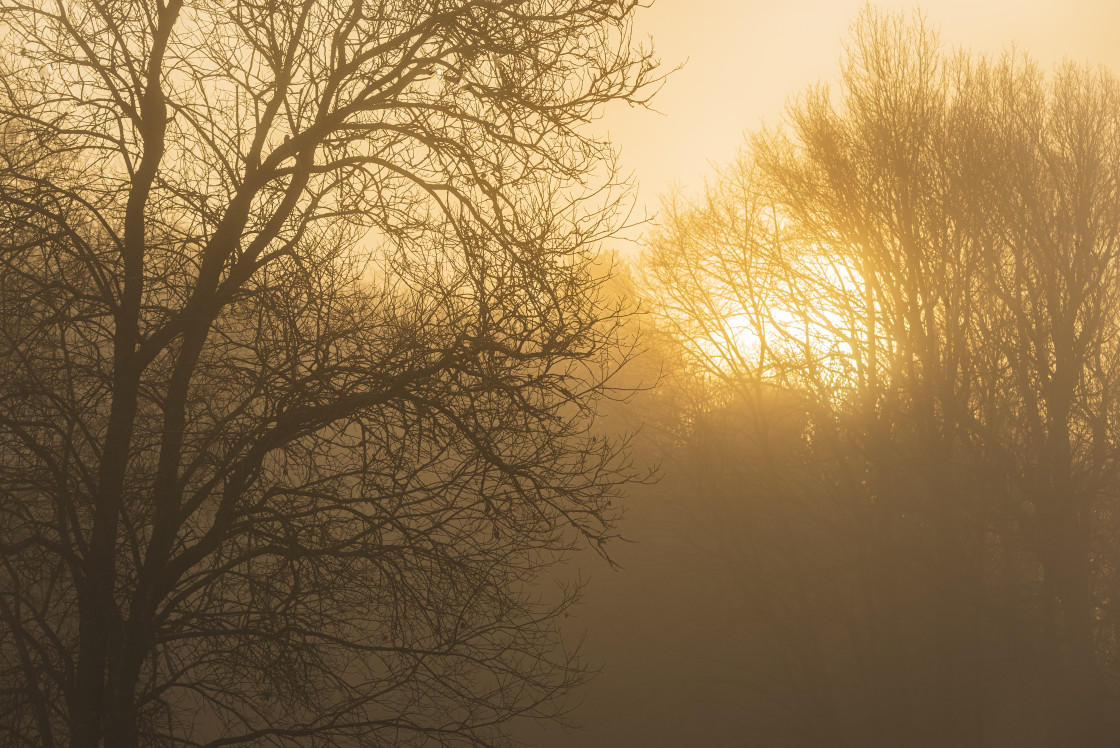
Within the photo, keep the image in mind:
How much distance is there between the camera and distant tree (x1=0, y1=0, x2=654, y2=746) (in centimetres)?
418

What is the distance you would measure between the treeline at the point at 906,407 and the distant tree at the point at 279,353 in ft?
22.4

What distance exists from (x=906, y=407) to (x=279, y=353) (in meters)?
9.79

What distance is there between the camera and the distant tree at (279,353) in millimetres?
4180

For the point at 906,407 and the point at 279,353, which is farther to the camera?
the point at 906,407

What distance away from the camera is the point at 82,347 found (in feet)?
15.2

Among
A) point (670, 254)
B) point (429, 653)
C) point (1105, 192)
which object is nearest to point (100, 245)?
point (429, 653)

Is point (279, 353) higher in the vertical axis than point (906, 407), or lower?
lower

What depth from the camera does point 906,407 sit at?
1193cm

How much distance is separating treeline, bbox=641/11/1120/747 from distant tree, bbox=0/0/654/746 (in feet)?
22.4

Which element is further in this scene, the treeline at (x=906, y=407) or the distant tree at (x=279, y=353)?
the treeline at (x=906, y=407)

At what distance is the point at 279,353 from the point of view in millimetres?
4508

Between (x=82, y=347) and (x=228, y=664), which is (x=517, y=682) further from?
(x=82, y=347)

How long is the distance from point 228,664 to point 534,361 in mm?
2213

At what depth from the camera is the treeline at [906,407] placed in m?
11.9
